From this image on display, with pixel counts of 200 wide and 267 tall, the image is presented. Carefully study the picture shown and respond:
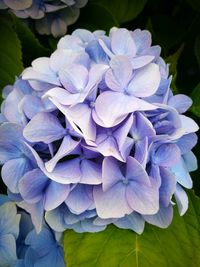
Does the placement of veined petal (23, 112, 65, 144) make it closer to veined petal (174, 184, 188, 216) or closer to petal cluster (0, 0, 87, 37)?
veined petal (174, 184, 188, 216)

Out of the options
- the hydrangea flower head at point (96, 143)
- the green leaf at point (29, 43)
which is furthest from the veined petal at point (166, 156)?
the green leaf at point (29, 43)

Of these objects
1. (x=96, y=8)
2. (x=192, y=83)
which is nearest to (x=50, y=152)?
(x=96, y=8)

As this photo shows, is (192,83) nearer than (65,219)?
No

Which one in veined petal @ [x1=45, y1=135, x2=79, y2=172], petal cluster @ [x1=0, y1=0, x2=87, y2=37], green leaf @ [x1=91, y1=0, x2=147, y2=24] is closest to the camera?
veined petal @ [x1=45, y1=135, x2=79, y2=172]

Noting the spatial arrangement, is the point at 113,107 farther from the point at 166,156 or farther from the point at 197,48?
the point at 197,48

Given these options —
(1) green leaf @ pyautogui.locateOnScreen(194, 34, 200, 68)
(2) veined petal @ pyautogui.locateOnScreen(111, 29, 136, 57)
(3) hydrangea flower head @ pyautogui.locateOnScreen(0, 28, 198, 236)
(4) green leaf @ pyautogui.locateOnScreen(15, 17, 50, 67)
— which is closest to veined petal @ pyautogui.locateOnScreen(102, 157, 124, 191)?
(3) hydrangea flower head @ pyautogui.locateOnScreen(0, 28, 198, 236)

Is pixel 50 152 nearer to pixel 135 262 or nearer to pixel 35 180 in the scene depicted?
pixel 35 180
